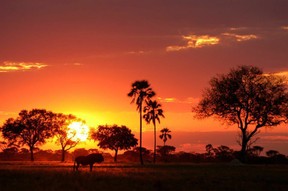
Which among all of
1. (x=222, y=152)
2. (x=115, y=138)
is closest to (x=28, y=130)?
(x=115, y=138)

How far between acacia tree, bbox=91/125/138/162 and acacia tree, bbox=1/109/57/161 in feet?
45.1

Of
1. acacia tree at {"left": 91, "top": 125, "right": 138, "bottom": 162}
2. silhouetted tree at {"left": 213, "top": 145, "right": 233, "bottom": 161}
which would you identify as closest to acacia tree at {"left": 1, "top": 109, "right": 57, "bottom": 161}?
acacia tree at {"left": 91, "top": 125, "right": 138, "bottom": 162}

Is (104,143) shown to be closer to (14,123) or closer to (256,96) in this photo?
(14,123)

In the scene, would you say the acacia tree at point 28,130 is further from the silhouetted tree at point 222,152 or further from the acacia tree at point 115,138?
the silhouetted tree at point 222,152

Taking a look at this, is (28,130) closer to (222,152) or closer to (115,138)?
(115,138)

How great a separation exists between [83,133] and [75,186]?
321 ft

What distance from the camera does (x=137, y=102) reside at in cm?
8581

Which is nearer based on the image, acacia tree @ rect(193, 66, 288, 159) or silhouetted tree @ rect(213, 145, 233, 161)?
acacia tree @ rect(193, 66, 288, 159)

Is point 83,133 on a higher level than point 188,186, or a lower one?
higher

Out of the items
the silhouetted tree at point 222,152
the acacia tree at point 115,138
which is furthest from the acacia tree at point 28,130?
the silhouetted tree at point 222,152

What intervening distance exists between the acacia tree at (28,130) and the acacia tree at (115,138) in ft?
45.1

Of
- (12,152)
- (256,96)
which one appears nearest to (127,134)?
(256,96)

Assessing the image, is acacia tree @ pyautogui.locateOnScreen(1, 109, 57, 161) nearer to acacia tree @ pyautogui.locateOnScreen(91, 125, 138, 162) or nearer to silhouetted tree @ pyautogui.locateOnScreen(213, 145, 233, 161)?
acacia tree @ pyautogui.locateOnScreen(91, 125, 138, 162)

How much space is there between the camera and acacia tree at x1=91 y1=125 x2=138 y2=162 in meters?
120
